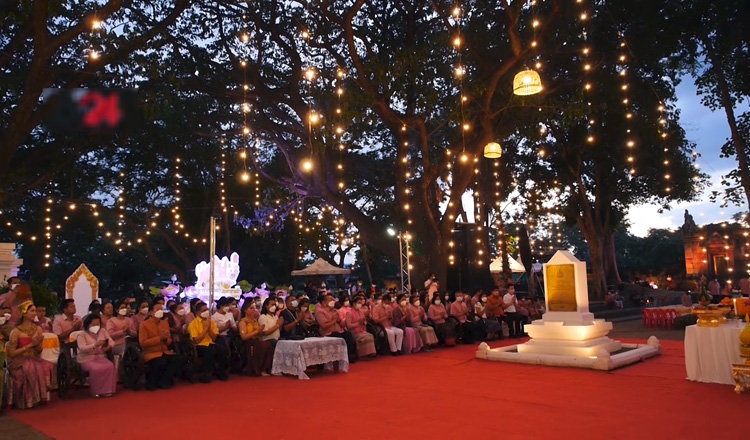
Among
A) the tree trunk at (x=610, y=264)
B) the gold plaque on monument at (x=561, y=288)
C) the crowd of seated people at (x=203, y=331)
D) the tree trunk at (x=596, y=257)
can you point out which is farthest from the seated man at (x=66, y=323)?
the tree trunk at (x=610, y=264)

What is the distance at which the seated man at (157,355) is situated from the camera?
26.7ft

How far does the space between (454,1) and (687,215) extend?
1083 inches

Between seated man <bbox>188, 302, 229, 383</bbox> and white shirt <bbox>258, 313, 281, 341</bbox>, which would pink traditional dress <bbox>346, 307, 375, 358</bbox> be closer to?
white shirt <bbox>258, 313, 281, 341</bbox>

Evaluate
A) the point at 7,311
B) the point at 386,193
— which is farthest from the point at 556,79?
the point at 7,311

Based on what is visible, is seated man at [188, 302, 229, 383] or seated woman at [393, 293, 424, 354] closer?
seated man at [188, 302, 229, 383]

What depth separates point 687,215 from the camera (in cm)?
3575

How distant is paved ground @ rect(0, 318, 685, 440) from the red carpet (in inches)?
5.7

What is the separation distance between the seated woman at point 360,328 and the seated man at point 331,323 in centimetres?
13

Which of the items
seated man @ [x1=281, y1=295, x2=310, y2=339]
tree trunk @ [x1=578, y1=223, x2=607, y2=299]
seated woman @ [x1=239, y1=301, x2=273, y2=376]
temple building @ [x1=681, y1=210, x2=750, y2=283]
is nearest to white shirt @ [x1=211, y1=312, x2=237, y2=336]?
seated woman @ [x1=239, y1=301, x2=273, y2=376]

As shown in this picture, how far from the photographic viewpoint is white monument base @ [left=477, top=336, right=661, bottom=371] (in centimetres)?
869

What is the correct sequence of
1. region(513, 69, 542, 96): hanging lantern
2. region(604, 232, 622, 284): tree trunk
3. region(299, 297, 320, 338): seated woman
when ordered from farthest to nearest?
region(604, 232, 622, 284): tree trunk, region(513, 69, 542, 96): hanging lantern, region(299, 297, 320, 338): seated woman

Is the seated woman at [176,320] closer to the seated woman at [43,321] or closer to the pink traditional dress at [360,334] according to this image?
the seated woman at [43,321]

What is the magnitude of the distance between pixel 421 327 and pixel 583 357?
12.0 ft

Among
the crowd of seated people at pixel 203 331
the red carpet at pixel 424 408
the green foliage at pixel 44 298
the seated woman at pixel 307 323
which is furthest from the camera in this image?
the green foliage at pixel 44 298
